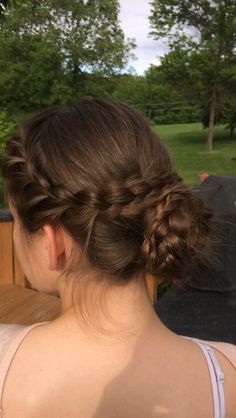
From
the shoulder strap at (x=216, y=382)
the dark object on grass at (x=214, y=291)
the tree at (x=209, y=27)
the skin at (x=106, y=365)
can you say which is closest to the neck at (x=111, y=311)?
the skin at (x=106, y=365)

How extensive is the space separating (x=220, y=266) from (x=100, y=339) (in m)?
2.18

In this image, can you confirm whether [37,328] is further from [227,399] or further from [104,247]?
[227,399]

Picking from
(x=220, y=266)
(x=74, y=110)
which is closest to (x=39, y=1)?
(x=220, y=266)

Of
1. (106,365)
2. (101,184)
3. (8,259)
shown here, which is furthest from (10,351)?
(8,259)

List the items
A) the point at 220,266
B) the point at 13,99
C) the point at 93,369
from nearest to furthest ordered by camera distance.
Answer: the point at 93,369 < the point at 220,266 < the point at 13,99

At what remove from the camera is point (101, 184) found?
34.9 inches

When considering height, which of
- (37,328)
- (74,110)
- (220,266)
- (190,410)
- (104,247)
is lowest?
(220,266)

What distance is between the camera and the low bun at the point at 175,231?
96cm

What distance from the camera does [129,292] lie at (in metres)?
0.92

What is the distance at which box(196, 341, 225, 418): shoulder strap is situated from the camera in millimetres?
899

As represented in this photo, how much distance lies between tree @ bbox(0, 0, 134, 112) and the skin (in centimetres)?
1753

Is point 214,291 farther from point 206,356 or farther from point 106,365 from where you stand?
point 106,365

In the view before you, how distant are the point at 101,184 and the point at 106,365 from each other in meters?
0.32

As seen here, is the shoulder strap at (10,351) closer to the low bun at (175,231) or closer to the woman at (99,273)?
the woman at (99,273)
